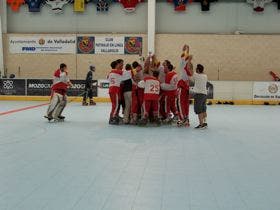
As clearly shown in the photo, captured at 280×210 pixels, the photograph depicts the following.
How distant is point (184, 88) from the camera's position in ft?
37.7

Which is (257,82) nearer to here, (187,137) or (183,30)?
(183,30)

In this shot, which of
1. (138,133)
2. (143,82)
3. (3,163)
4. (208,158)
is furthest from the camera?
(143,82)

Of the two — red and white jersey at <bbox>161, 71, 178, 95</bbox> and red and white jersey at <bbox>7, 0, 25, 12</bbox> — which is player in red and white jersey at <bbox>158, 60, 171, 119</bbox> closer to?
red and white jersey at <bbox>161, 71, 178, 95</bbox>

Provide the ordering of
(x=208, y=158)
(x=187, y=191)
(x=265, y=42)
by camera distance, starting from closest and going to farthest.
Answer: (x=187, y=191)
(x=208, y=158)
(x=265, y=42)

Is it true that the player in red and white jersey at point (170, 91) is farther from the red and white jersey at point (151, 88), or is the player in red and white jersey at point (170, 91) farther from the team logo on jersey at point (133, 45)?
the team logo on jersey at point (133, 45)

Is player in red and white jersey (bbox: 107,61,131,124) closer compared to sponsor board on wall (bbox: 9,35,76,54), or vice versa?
player in red and white jersey (bbox: 107,61,131,124)

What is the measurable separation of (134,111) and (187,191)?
22.4ft

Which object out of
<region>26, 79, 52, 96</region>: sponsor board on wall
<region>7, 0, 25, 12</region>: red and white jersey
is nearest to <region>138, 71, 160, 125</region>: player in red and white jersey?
<region>26, 79, 52, 96</region>: sponsor board on wall

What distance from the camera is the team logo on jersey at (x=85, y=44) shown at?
76.3 ft

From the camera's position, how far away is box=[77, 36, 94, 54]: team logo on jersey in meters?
23.3

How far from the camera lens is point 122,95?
12.0 metres

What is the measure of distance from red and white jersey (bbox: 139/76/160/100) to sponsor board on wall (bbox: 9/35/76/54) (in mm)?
12891

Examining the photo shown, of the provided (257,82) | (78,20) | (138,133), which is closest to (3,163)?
(138,133)

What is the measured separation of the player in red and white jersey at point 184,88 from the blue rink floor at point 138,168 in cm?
68
